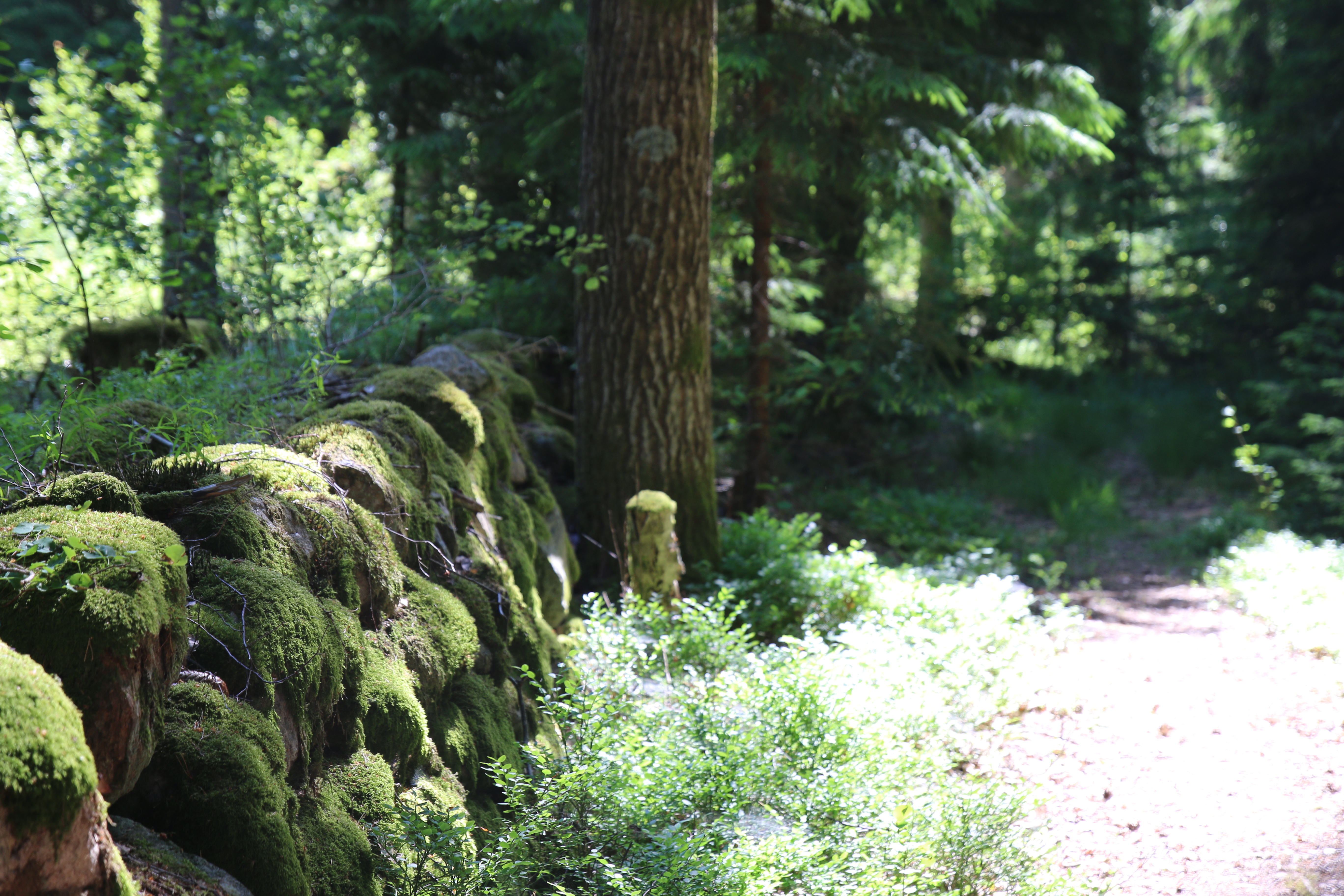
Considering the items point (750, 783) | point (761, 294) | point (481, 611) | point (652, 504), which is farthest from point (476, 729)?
point (761, 294)

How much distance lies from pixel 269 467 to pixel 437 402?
1.48m

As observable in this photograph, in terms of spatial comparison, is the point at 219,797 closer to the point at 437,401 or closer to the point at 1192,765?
the point at 437,401

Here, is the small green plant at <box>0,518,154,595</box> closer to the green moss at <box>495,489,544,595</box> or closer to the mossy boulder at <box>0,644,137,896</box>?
the mossy boulder at <box>0,644,137,896</box>

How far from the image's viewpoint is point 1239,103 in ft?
38.4

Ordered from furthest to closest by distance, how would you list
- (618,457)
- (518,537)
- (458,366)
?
(618,457), (458,366), (518,537)

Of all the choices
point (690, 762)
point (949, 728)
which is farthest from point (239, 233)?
point (949, 728)

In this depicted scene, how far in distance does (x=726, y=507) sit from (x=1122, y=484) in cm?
588

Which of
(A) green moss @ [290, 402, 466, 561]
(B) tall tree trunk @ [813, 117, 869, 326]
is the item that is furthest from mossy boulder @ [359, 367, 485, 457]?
(B) tall tree trunk @ [813, 117, 869, 326]

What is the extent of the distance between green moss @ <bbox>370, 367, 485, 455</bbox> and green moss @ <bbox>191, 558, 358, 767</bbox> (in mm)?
1741

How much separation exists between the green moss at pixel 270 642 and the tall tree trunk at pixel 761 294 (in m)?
4.92

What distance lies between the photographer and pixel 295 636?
7.43 ft

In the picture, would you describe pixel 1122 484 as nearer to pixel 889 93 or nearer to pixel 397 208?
pixel 889 93

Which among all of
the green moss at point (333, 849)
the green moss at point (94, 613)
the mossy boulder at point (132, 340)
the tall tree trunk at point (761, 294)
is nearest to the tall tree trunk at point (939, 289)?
the tall tree trunk at point (761, 294)

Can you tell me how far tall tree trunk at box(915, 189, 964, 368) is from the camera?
743cm
